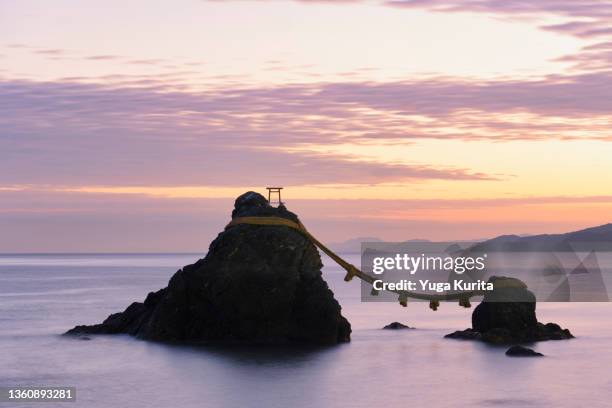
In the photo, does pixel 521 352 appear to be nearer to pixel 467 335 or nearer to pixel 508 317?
pixel 508 317

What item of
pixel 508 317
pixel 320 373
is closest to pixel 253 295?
pixel 320 373

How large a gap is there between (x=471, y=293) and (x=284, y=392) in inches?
490

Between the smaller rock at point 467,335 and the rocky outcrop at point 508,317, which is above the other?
the rocky outcrop at point 508,317

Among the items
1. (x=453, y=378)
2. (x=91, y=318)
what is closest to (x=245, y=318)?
(x=453, y=378)

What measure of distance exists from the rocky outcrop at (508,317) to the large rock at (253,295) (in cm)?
803

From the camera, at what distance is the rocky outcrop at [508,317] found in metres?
48.8

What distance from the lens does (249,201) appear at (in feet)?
166

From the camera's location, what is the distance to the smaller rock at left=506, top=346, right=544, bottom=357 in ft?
150

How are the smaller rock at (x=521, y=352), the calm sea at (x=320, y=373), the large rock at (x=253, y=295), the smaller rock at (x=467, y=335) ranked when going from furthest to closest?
the smaller rock at (x=467, y=335)
the large rock at (x=253, y=295)
the smaller rock at (x=521, y=352)
the calm sea at (x=320, y=373)

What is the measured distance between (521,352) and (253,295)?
13034 millimetres

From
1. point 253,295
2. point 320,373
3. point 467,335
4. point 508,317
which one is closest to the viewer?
point 320,373

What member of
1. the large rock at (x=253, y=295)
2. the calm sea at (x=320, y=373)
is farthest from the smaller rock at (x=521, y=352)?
the large rock at (x=253, y=295)

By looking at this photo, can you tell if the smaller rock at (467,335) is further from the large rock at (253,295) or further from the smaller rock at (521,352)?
the large rock at (253,295)

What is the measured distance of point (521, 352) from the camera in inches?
1810
